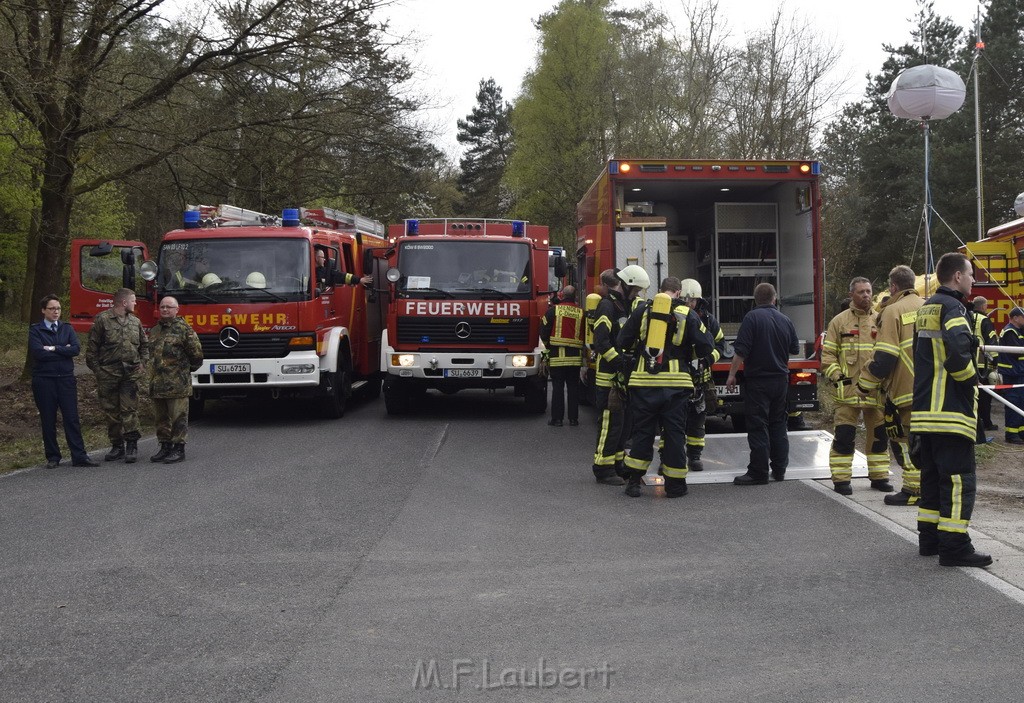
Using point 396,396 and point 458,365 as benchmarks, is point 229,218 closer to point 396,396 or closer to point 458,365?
point 396,396

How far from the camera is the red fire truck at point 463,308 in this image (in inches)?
573

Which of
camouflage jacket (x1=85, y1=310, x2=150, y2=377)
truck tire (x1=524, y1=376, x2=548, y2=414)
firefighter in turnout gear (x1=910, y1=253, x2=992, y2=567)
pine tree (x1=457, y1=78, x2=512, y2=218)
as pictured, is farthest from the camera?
pine tree (x1=457, y1=78, x2=512, y2=218)

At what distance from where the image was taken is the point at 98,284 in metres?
17.1

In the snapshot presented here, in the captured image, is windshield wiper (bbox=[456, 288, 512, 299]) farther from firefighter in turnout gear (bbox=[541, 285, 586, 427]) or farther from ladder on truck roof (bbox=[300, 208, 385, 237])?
ladder on truck roof (bbox=[300, 208, 385, 237])

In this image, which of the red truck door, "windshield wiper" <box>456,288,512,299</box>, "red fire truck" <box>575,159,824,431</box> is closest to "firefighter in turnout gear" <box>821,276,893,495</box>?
"red fire truck" <box>575,159,824,431</box>

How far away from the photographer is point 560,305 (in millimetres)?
13547

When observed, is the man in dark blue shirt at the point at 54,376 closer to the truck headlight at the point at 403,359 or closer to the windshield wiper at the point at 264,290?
the windshield wiper at the point at 264,290

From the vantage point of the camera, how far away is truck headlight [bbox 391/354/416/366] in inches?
573

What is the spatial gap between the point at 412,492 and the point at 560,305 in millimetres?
5050

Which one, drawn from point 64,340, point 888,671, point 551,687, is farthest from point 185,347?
point 888,671

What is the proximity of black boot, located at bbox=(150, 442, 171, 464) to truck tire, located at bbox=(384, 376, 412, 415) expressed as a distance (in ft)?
14.1

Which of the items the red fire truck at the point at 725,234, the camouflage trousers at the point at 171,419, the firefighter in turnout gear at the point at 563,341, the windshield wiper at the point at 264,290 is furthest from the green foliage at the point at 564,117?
the camouflage trousers at the point at 171,419

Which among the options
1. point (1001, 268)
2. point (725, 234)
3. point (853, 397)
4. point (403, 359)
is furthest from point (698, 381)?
point (1001, 268)

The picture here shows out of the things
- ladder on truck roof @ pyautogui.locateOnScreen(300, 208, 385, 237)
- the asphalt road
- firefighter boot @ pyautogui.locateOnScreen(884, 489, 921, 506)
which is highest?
ladder on truck roof @ pyautogui.locateOnScreen(300, 208, 385, 237)
